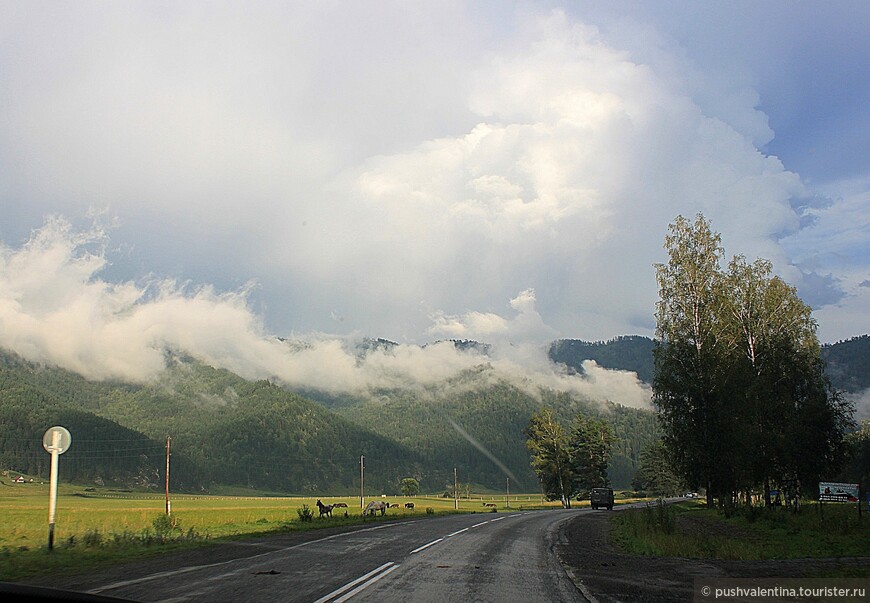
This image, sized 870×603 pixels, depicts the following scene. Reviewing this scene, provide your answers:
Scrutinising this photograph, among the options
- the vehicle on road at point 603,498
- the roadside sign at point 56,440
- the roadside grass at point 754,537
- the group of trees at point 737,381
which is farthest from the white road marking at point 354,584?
the vehicle on road at point 603,498

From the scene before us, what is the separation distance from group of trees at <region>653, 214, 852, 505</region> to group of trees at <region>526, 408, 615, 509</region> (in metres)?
53.1

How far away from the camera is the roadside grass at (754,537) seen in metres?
20.9

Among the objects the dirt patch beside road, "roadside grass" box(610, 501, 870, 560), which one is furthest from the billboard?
the dirt patch beside road

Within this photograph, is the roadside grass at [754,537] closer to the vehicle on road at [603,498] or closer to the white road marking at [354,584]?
the white road marking at [354,584]

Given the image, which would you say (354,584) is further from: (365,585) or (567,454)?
(567,454)

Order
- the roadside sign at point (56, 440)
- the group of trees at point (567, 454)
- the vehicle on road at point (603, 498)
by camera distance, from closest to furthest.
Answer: the roadside sign at point (56, 440)
the vehicle on road at point (603, 498)
the group of trees at point (567, 454)

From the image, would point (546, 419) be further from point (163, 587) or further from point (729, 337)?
point (163, 587)

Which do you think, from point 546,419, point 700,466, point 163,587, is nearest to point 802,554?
point 163,587

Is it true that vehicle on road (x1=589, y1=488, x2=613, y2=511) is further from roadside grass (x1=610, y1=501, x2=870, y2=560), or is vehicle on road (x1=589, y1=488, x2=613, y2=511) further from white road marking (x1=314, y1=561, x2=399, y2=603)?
white road marking (x1=314, y1=561, x2=399, y2=603)

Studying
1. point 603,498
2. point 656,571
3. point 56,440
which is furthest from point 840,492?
point 56,440

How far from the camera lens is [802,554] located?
2102 cm

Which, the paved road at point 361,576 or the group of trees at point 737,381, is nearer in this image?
the paved road at point 361,576

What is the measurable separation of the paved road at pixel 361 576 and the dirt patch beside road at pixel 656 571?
623mm

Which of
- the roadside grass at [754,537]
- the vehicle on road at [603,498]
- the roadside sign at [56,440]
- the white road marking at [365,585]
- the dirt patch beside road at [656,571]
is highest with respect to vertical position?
the roadside sign at [56,440]
